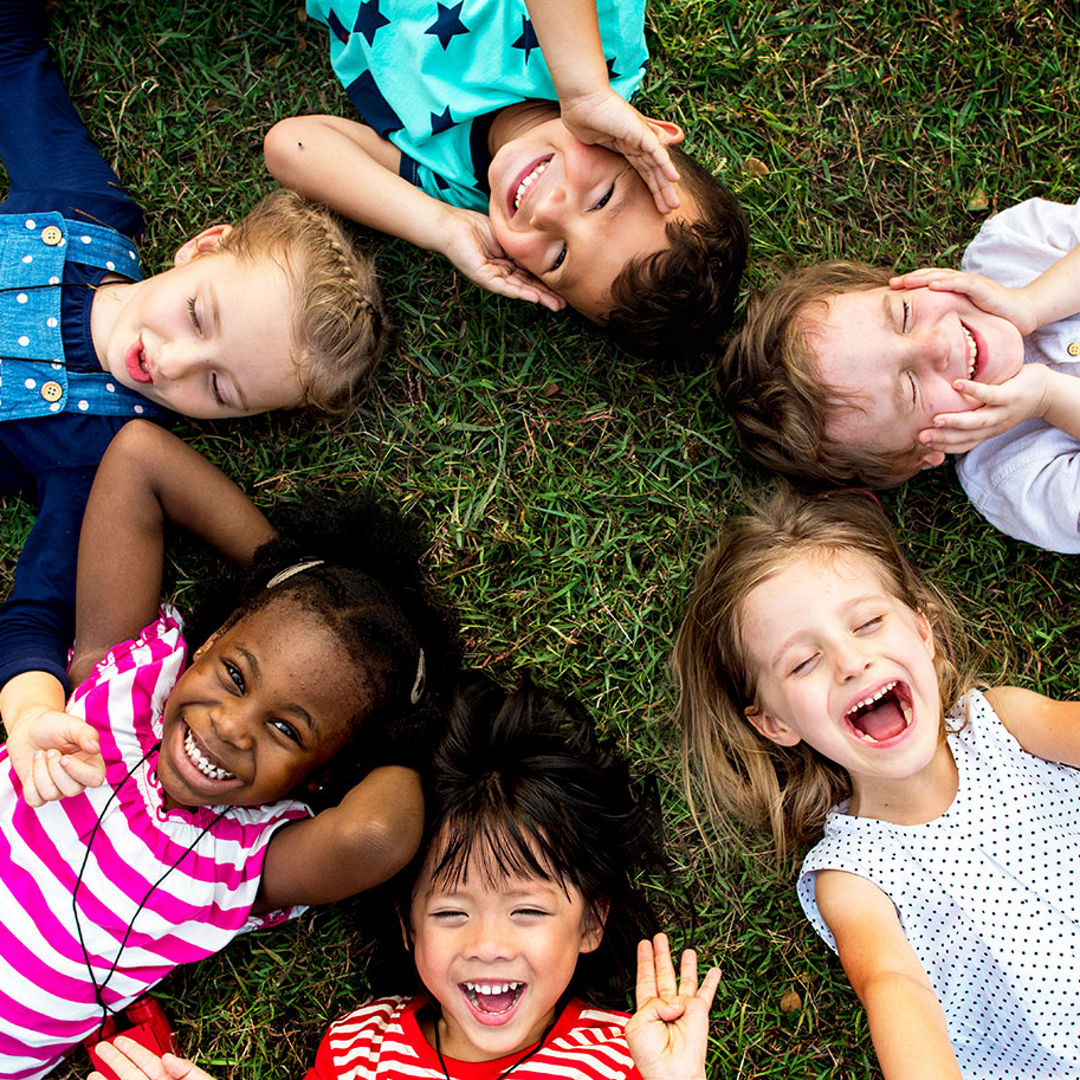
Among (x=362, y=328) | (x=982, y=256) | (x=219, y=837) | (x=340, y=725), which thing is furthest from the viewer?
(x=982, y=256)

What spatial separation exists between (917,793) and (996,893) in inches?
13.3

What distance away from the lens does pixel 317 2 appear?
120 inches

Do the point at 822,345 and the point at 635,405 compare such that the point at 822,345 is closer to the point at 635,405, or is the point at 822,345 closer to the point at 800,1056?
the point at 635,405

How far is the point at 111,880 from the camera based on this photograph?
270 cm

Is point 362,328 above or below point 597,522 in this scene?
above

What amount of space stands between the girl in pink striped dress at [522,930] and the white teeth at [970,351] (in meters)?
1.46

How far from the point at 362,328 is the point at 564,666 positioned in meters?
1.15

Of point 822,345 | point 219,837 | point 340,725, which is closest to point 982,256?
point 822,345

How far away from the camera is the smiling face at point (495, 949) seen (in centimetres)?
252

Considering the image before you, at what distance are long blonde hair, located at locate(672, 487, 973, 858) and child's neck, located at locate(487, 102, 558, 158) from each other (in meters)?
1.28

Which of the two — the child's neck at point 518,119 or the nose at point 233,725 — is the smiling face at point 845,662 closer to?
the nose at point 233,725

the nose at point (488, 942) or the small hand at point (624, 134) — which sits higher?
the small hand at point (624, 134)

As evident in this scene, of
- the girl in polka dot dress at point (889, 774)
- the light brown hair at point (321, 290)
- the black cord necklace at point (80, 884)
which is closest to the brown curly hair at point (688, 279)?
the girl in polka dot dress at point (889, 774)

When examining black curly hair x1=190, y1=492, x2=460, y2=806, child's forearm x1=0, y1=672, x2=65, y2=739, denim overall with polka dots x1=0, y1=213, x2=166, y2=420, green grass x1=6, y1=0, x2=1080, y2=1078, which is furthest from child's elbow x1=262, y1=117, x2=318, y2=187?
child's forearm x1=0, y1=672, x2=65, y2=739
